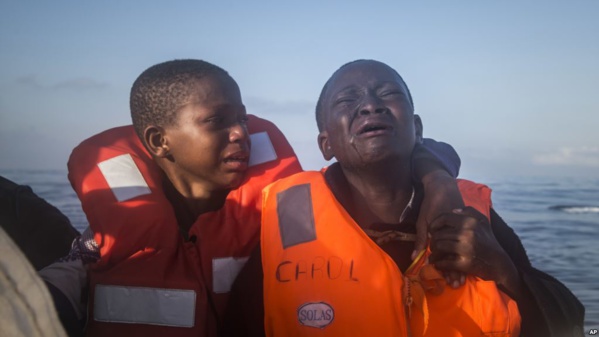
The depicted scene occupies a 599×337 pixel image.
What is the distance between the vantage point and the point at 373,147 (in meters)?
2.35

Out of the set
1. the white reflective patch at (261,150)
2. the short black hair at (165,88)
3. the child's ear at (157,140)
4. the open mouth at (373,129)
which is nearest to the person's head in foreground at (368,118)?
the open mouth at (373,129)

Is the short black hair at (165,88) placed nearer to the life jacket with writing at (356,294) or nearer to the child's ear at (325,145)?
the child's ear at (325,145)

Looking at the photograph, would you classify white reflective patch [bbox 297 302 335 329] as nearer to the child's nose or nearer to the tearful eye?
the child's nose

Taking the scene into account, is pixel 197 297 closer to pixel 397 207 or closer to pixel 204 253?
pixel 204 253

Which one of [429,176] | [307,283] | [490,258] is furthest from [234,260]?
[490,258]

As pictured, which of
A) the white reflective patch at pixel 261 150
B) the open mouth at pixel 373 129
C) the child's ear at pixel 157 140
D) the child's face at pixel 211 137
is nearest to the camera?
the open mouth at pixel 373 129

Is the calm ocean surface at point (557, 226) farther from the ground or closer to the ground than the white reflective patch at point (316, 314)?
closer to the ground

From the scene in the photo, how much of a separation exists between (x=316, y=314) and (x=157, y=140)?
4.44 feet

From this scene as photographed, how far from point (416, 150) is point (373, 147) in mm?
500

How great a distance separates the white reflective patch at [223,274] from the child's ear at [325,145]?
71 centimetres

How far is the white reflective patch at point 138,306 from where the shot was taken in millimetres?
2305

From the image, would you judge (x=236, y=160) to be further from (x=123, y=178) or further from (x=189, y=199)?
(x=123, y=178)

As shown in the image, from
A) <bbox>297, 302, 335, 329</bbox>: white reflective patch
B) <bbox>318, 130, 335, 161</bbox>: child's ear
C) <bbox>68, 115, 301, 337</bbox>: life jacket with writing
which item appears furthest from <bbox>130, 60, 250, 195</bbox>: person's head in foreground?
<bbox>297, 302, 335, 329</bbox>: white reflective patch

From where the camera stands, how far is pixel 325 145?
273 centimetres
